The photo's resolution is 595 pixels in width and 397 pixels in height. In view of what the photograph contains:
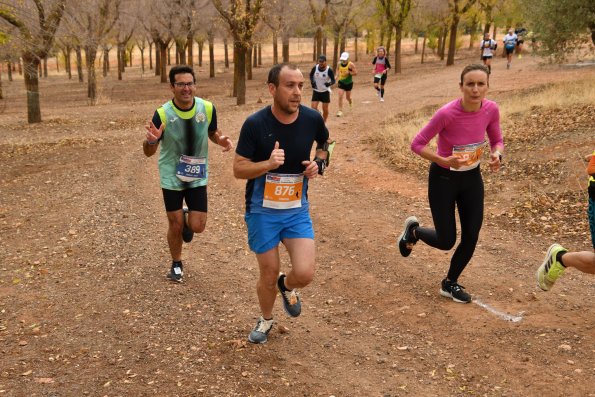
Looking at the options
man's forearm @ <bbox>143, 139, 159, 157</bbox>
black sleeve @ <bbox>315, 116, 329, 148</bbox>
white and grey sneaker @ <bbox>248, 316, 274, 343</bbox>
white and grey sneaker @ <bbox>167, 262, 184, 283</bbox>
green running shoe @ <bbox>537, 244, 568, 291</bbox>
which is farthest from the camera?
white and grey sneaker @ <bbox>167, 262, 184, 283</bbox>

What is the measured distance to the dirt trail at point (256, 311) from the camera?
412 centimetres

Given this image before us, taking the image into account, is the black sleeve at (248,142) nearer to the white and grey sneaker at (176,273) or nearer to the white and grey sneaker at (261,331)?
the white and grey sneaker at (261,331)

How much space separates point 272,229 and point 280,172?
45cm

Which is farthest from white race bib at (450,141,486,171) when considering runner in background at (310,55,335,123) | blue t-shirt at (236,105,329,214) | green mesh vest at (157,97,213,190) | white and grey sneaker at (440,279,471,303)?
runner in background at (310,55,335,123)

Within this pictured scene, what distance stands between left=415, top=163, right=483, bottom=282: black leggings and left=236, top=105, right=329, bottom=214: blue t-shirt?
1.46m

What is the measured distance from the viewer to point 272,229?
436cm

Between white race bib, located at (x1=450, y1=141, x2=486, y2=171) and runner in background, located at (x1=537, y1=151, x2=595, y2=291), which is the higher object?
white race bib, located at (x1=450, y1=141, x2=486, y2=171)

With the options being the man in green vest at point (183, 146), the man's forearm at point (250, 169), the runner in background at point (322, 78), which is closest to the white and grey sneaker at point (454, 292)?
the man's forearm at point (250, 169)

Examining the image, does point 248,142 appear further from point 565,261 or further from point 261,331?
point 565,261

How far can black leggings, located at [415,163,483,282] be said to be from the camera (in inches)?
201

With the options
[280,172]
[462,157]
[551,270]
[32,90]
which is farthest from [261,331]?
[32,90]

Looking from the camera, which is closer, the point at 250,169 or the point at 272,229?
the point at 250,169

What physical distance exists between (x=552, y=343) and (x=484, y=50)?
75.7ft

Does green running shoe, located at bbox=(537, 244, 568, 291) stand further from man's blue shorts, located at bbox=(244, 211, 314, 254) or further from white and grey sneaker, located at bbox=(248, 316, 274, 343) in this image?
white and grey sneaker, located at bbox=(248, 316, 274, 343)
